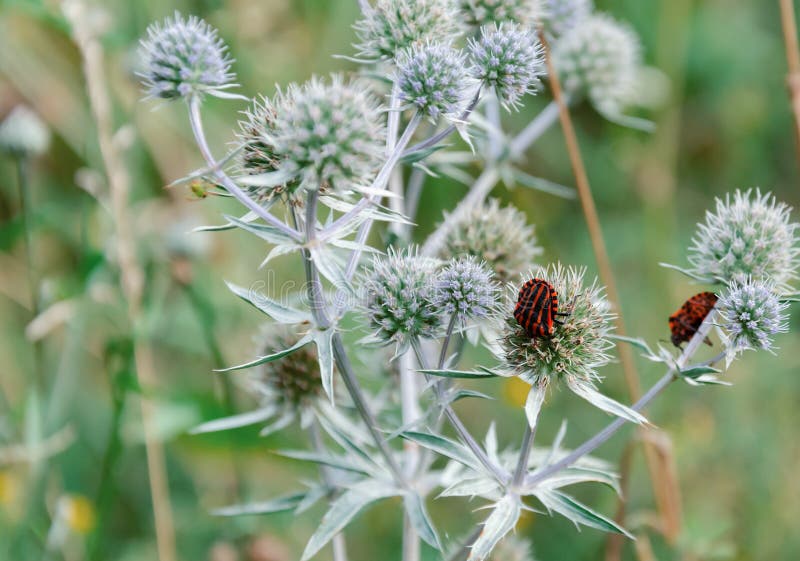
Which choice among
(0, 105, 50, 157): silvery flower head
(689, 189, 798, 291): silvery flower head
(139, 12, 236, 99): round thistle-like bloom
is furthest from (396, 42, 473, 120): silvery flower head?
(0, 105, 50, 157): silvery flower head

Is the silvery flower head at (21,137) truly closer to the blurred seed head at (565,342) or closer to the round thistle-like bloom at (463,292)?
the round thistle-like bloom at (463,292)

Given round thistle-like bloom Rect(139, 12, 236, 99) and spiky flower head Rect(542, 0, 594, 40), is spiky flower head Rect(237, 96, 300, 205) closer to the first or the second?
round thistle-like bloom Rect(139, 12, 236, 99)

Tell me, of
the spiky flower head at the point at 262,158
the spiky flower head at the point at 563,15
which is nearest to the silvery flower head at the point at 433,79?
the spiky flower head at the point at 262,158

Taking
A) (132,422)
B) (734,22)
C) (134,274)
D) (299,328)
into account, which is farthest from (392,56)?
(734,22)

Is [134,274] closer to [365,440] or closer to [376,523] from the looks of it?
[365,440]

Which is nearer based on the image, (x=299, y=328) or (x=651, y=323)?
(x=299, y=328)
